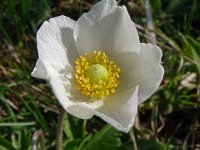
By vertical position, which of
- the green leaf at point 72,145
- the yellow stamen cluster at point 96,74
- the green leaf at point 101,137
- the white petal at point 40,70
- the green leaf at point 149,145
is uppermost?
the white petal at point 40,70

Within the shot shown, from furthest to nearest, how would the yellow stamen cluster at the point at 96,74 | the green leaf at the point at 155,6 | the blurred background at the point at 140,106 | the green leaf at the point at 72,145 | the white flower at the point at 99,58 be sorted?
the green leaf at the point at 155,6 → the blurred background at the point at 140,106 → the green leaf at the point at 72,145 → the yellow stamen cluster at the point at 96,74 → the white flower at the point at 99,58

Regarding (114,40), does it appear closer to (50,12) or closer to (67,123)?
(67,123)

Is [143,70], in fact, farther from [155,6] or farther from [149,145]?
[155,6]

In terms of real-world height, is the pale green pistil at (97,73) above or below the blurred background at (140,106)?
above

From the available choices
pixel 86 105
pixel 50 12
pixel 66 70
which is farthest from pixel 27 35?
pixel 86 105

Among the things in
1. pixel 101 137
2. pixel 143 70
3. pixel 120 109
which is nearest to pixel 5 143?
pixel 101 137

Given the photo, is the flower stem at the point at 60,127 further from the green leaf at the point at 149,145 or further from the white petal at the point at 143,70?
the green leaf at the point at 149,145

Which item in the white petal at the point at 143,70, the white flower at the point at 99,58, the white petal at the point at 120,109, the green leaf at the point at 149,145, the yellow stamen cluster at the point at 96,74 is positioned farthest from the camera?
the green leaf at the point at 149,145

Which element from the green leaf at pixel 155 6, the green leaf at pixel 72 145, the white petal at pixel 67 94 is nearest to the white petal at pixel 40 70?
the white petal at pixel 67 94
